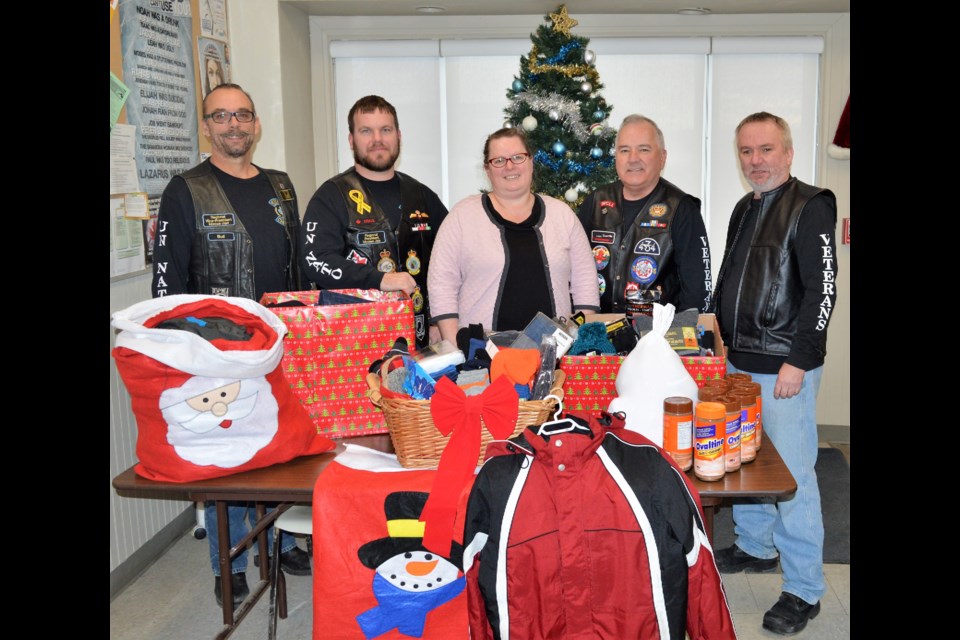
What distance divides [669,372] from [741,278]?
90 cm

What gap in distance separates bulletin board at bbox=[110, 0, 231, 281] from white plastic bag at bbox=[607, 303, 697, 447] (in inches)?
78.0

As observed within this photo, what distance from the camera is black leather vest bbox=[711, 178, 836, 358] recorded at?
2.54 metres

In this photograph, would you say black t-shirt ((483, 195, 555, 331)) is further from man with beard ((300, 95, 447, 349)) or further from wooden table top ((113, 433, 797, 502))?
wooden table top ((113, 433, 797, 502))

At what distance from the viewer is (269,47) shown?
161 inches

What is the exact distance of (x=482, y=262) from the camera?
8.89ft

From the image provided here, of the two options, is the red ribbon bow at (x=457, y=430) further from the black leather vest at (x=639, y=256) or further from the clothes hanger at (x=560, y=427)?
the black leather vest at (x=639, y=256)

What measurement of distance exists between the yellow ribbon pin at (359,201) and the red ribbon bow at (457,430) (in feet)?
4.47

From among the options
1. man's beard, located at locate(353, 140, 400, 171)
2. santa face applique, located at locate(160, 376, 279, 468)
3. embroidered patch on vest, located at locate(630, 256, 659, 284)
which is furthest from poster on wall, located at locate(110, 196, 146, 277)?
embroidered patch on vest, located at locate(630, 256, 659, 284)

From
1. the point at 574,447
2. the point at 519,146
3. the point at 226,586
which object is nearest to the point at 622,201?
the point at 519,146

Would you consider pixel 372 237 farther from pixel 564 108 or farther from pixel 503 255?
pixel 564 108

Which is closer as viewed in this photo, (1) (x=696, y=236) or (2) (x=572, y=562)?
(2) (x=572, y=562)

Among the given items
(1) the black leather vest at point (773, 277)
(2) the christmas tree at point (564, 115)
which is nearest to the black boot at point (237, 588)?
(1) the black leather vest at point (773, 277)

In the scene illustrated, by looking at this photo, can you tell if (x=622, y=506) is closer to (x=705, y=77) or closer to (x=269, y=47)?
(x=269, y=47)

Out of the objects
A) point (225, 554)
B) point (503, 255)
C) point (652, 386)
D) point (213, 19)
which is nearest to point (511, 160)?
point (503, 255)
